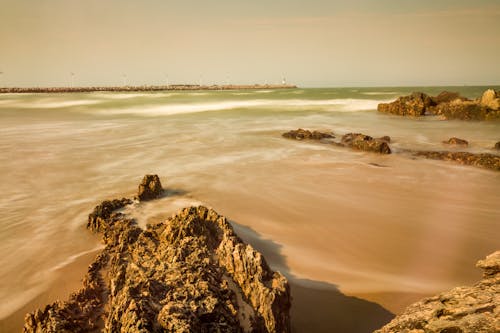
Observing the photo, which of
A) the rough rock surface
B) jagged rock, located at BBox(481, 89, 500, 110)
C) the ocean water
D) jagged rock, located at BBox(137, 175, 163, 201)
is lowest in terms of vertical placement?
the ocean water

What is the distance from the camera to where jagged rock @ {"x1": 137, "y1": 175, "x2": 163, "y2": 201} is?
5811 millimetres

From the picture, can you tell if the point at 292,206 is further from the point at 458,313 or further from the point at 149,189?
the point at 458,313

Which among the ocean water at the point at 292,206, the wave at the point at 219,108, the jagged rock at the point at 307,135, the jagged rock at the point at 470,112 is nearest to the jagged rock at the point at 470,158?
the ocean water at the point at 292,206

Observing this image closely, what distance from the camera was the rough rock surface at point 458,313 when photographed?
67.8 inches

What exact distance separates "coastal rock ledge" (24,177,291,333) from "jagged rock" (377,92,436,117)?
21482 mm

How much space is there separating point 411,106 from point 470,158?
45.5 feet

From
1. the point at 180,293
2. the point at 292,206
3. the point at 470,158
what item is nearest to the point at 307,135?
the point at 470,158

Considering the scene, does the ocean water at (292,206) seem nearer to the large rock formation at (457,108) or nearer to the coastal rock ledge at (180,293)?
the coastal rock ledge at (180,293)

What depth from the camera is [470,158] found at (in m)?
8.90

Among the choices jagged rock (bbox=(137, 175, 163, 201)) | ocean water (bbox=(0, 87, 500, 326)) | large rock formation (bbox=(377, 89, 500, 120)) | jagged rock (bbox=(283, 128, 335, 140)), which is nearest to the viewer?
ocean water (bbox=(0, 87, 500, 326))

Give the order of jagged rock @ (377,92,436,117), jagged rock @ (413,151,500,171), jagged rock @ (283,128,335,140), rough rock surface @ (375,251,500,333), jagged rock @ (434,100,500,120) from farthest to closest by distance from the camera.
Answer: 1. jagged rock @ (377,92,436,117)
2. jagged rock @ (434,100,500,120)
3. jagged rock @ (283,128,335,140)
4. jagged rock @ (413,151,500,171)
5. rough rock surface @ (375,251,500,333)

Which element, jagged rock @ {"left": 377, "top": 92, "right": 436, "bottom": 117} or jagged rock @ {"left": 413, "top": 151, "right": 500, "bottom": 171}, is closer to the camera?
jagged rock @ {"left": 413, "top": 151, "right": 500, "bottom": 171}

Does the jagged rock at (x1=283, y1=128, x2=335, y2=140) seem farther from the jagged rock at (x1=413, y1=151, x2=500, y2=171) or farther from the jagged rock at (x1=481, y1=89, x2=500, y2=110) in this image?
the jagged rock at (x1=481, y1=89, x2=500, y2=110)

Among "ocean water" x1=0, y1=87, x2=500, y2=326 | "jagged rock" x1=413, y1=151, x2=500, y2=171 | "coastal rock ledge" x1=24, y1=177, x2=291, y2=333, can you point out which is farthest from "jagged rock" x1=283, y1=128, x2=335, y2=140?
"coastal rock ledge" x1=24, y1=177, x2=291, y2=333
